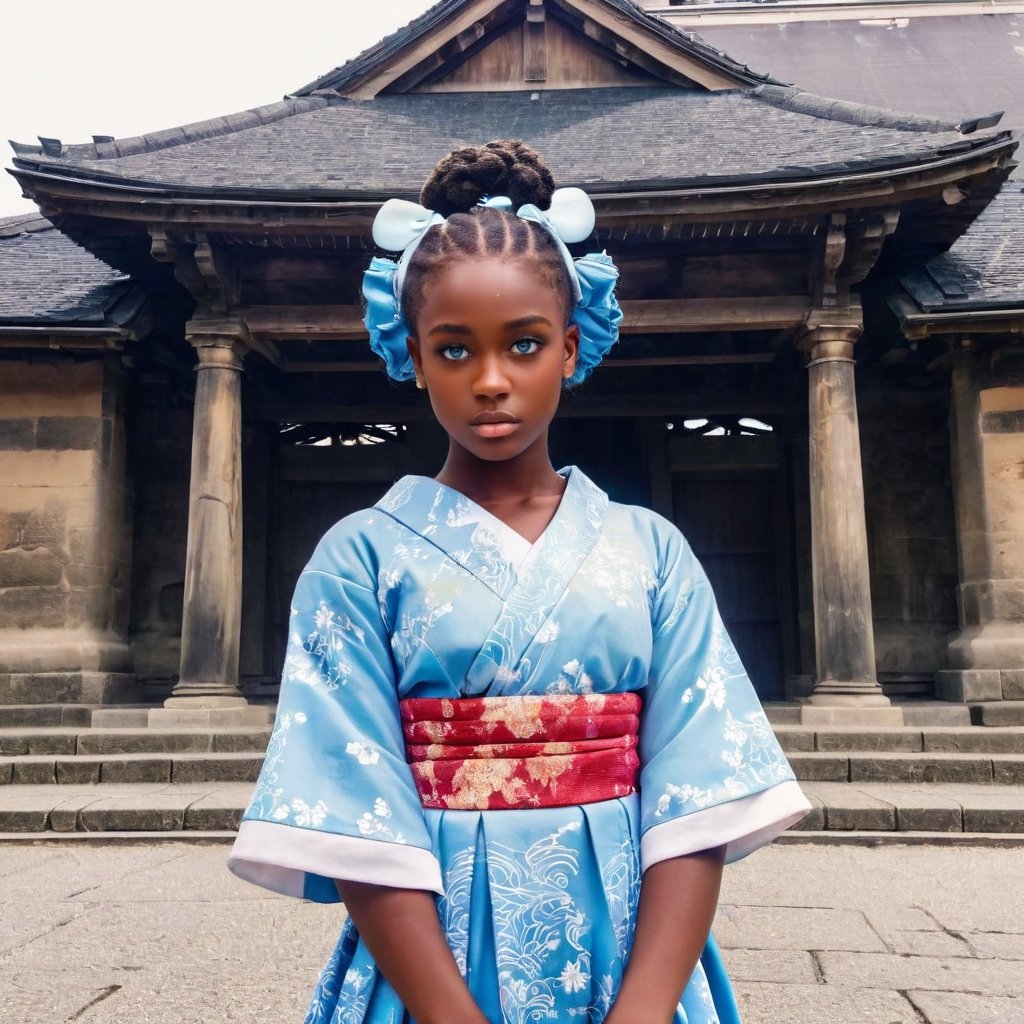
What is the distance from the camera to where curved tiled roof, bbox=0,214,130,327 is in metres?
6.91

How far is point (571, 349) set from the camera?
1459mm

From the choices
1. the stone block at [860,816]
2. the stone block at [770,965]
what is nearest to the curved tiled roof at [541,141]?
the stone block at [860,816]

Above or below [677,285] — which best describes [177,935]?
below

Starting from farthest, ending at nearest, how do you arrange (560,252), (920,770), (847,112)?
→ (847,112) < (920,770) < (560,252)

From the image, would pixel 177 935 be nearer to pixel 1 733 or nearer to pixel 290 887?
pixel 290 887

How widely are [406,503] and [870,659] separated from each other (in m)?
5.91

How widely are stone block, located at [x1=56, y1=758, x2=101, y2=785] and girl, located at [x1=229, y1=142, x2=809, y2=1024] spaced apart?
206 inches

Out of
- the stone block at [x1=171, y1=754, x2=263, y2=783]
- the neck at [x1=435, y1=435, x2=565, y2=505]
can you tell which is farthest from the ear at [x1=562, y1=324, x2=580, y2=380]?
the stone block at [x1=171, y1=754, x2=263, y2=783]

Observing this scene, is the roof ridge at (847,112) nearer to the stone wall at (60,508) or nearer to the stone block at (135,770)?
the stone wall at (60,508)

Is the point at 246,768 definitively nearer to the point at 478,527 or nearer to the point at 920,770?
the point at 920,770

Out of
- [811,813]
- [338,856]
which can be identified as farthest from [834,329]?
[338,856]

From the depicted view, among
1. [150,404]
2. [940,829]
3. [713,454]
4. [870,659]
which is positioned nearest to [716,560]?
[713,454]

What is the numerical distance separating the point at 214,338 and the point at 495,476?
241 inches

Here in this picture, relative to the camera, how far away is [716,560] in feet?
30.2
